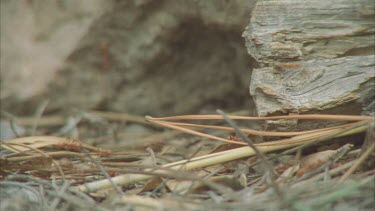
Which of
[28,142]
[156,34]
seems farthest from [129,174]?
[156,34]

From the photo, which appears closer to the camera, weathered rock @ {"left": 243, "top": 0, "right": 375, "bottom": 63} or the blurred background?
weathered rock @ {"left": 243, "top": 0, "right": 375, "bottom": 63}

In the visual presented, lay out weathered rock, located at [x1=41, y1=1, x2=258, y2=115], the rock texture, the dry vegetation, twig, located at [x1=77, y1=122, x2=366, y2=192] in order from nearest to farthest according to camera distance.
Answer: the dry vegetation, twig, located at [x1=77, y1=122, x2=366, y2=192], the rock texture, weathered rock, located at [x1=41, y1=1, x2=258, y2=115]

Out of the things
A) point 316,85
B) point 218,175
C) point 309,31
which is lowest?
point 218,175

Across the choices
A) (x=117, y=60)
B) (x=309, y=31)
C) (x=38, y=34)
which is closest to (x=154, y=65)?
(x=117, y=60)

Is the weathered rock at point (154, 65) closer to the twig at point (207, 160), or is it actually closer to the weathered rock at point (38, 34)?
the weathered rock at point (38, 34)

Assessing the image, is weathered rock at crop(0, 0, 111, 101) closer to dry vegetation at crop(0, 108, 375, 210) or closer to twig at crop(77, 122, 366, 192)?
dry vegetation at crop(0, 108, 375, 210)

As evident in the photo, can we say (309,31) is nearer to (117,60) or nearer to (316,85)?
(316,85)

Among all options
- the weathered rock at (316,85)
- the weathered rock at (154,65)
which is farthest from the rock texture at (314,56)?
the weathered rock at (154,65)

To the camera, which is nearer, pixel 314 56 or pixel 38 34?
pixel 314 56

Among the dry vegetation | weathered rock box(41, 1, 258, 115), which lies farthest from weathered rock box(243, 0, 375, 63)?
weathered rock box(41, 1, 258, 115)
